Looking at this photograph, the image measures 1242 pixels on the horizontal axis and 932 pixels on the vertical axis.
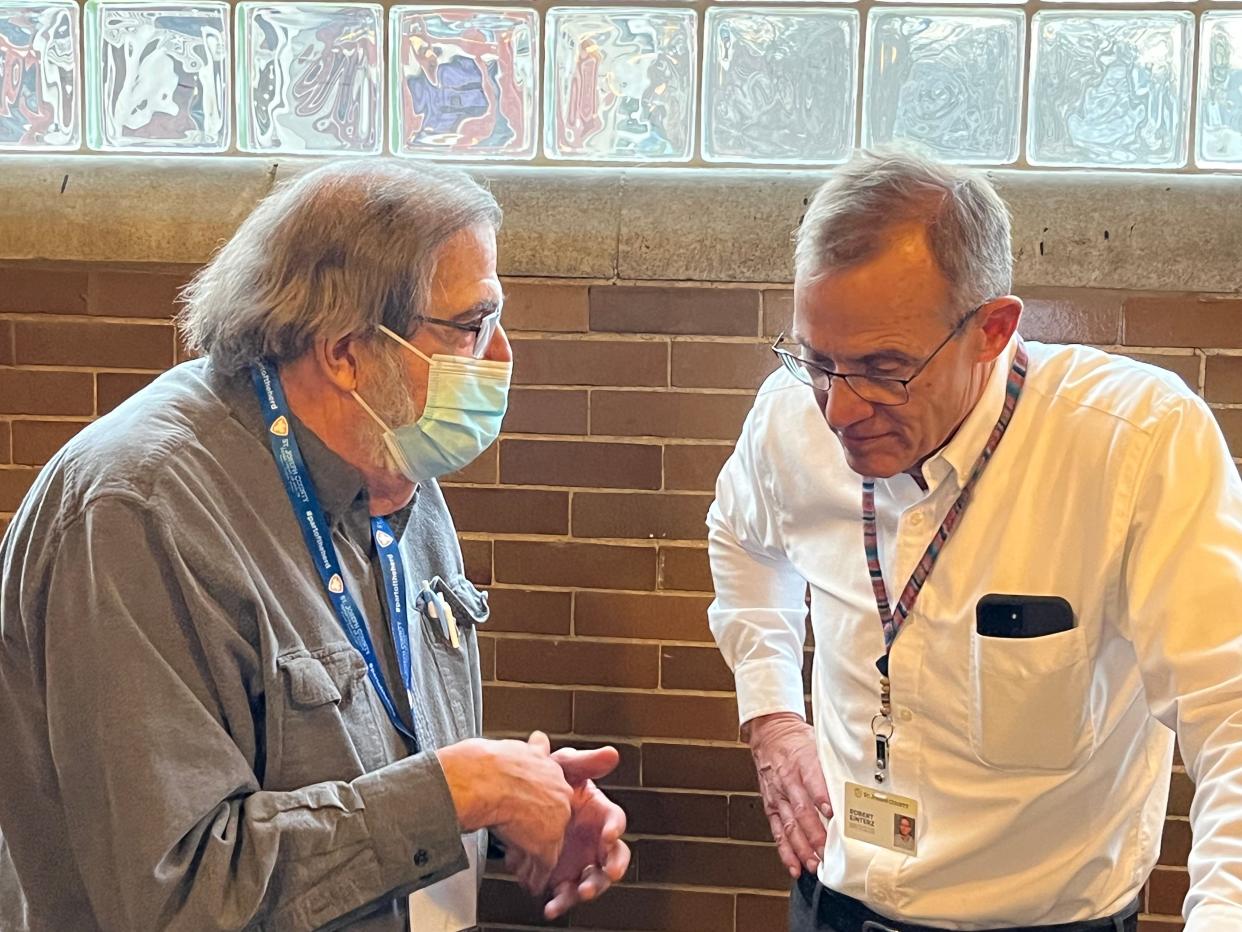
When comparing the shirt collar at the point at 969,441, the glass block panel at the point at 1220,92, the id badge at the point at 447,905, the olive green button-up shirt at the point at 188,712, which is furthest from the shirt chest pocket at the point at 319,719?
the glass block panel at the point at 1220,92

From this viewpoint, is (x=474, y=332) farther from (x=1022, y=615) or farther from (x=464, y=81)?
(x=464, y=81)

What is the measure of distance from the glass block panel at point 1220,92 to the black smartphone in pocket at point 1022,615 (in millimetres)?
1262

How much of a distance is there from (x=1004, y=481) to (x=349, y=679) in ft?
2.98

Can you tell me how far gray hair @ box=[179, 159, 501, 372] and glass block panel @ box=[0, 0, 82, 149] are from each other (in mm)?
1328

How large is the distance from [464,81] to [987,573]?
5.03 feet

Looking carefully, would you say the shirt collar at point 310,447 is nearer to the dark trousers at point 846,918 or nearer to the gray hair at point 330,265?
the gray hair at point 330,265

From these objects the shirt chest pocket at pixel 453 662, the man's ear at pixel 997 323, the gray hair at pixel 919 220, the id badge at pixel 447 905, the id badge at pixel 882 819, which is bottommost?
the id badge at pixel 447 905

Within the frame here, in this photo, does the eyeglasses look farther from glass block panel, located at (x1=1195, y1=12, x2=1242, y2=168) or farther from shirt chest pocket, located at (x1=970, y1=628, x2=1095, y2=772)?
glass block panel, located at (x1=1195, y1=12, x2=1242, y2=168)

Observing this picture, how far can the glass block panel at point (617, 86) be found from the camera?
2635 millimetres

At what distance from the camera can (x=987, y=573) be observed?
5.85 ft

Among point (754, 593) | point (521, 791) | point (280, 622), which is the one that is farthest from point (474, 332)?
point (754, 593)

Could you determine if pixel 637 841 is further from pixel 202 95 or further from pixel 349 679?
pixel 202 95

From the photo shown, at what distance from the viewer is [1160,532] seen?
161 centimetres

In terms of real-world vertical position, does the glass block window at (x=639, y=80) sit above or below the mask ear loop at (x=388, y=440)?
above
